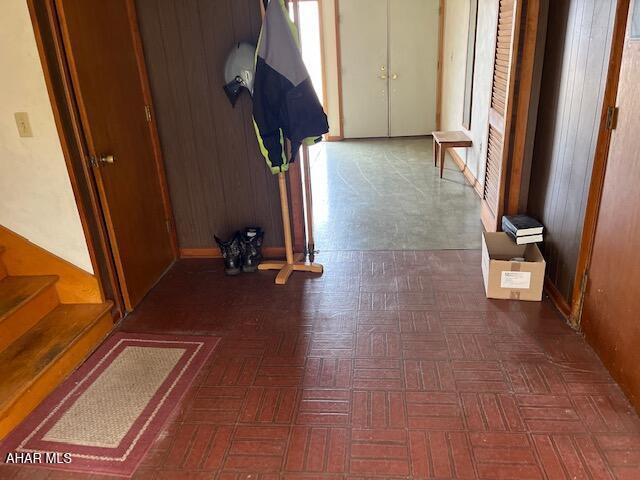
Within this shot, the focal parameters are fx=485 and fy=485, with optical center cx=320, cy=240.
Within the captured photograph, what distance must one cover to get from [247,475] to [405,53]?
6.57 meters

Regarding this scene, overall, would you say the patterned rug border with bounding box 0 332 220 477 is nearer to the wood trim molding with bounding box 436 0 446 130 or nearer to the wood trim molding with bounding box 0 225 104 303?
the wood trim molding with bounding box 0 225 104 303

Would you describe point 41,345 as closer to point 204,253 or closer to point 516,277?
point 204,253

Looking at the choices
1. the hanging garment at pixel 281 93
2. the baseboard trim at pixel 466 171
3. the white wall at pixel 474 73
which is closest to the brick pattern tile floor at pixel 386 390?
the hanging garment at pixel 281 93

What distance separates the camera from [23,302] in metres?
2.50

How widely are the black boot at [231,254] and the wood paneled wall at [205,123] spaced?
24cm

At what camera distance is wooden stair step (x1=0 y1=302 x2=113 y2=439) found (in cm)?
214

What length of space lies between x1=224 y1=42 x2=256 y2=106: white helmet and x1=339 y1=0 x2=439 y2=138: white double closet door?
440 centimetres

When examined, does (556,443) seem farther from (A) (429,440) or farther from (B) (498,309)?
(B) (498,309)

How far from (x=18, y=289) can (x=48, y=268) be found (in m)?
0.19

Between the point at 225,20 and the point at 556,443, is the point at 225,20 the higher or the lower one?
the higher one

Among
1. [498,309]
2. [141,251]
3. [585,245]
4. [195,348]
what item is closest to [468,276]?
[498,309]

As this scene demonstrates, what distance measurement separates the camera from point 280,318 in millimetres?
2854

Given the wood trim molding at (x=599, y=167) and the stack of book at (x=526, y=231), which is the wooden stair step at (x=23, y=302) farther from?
the wood trim molding at (x=599, y=167)

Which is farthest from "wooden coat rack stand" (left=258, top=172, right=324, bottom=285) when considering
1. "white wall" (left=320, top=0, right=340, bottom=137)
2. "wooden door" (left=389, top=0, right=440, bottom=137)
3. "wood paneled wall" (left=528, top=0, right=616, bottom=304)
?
"wooden door" (left=389, top=0, right=440, bottom=137)
